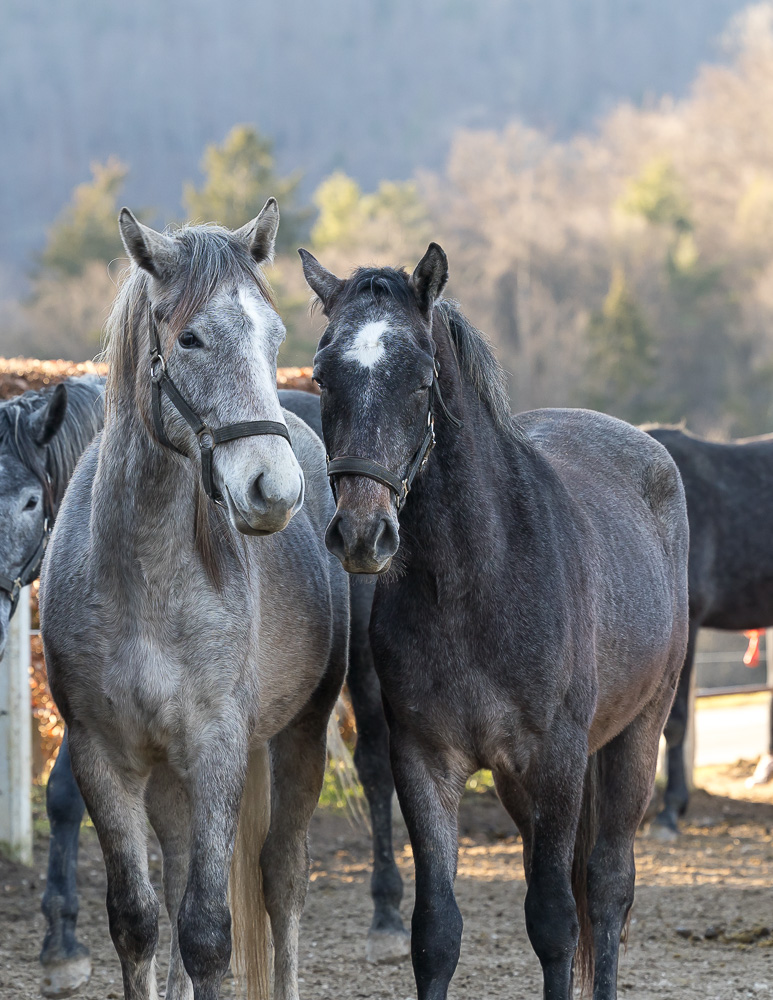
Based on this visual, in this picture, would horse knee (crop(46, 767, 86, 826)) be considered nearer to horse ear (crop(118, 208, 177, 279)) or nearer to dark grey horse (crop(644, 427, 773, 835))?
horse ear (crop(118, 208, 177, 279))

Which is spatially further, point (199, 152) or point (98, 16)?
point (98, 16)

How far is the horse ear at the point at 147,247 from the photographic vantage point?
2.93m

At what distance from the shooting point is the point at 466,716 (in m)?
3.18

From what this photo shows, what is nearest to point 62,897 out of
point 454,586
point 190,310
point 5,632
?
point 5,632

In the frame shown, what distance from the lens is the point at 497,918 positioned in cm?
533

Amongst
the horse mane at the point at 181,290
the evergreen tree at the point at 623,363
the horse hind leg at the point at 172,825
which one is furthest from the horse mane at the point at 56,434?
the evergreen tree at the point at 623,363

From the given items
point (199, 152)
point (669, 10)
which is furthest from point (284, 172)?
point (669, 10)

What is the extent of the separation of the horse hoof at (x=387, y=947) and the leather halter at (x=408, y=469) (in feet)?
7.86

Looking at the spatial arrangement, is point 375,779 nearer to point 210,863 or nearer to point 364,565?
point 210,863

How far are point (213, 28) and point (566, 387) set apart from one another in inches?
3106

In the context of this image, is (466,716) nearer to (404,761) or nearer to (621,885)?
(404,761)

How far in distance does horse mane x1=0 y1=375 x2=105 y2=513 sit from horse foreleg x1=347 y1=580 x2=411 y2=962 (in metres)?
1.34

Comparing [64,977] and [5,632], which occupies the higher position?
[5,632]

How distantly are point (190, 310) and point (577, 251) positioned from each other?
1574 inches
